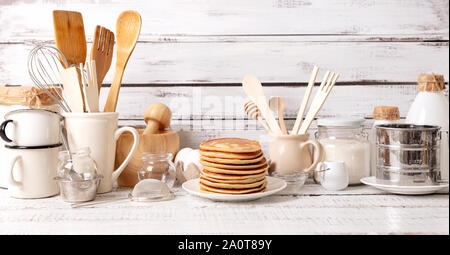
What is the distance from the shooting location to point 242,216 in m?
0.79

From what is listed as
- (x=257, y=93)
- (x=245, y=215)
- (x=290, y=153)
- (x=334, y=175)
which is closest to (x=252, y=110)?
(x=257, y=93)

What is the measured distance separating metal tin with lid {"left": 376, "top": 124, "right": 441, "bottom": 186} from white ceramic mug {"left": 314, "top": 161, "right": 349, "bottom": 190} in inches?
3.9

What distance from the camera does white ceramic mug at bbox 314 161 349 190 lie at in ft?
3.23

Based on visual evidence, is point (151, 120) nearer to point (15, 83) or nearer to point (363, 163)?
point (15, 83)

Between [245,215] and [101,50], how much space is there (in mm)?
536

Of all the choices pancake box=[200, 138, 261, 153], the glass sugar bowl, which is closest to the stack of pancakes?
pancake box=[200, 138, 261, 153]

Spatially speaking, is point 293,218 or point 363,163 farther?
point 363,163

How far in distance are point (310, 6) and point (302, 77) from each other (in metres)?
0.20

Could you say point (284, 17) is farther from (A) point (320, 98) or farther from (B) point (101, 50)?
(B) point (101, 50)

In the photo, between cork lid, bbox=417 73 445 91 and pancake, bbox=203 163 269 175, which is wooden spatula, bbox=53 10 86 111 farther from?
cork lid, bbox=417 73 445 91

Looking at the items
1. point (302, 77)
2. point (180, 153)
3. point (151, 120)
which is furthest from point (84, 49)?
point (302, 77)

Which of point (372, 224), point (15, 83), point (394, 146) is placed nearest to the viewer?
point (372, 224)

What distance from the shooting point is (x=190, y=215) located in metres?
0.80

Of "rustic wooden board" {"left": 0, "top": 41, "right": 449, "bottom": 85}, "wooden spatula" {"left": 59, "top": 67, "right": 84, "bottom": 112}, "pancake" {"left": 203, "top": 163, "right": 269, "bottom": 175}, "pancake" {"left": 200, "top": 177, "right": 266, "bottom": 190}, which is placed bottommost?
"pancake" {"left": 200, "top": 177, "right": 266, "bottom": 190}
